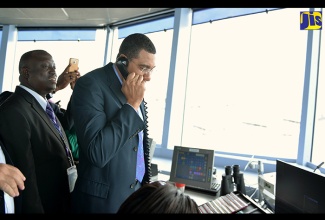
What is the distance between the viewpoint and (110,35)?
3996mm

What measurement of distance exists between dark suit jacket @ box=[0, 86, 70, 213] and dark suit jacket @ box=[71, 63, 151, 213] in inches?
12.7

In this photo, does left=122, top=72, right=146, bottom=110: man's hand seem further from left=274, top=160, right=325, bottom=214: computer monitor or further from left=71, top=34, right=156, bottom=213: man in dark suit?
left=274, top=160, right=325, bottom=214: computer monitor

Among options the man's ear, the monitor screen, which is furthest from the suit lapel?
the monitor screen

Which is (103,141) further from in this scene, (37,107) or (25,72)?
(25,72)

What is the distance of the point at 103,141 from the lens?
0.99 meters

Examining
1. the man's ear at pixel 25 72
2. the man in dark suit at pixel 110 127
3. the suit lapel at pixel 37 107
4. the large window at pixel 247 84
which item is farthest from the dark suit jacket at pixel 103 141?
the large window at pixel 247 84

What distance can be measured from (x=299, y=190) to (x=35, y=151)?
1378 millimetres

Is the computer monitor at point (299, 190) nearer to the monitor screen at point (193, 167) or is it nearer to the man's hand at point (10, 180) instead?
the monitor screen at point (193, 167)

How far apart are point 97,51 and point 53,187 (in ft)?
10.0

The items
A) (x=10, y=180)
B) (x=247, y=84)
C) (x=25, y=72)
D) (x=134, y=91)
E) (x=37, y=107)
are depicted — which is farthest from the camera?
(x=247, y=84)

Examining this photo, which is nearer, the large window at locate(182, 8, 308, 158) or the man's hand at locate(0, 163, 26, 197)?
the man's hand at locate(0, 163, 26, 197)

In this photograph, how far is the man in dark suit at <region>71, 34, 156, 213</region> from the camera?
1.01 meters

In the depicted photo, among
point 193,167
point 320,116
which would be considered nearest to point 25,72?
point 193,167

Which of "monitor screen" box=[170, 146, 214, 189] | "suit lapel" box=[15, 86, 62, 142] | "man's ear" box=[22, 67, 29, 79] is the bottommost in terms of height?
"monitor screen" box=[170, 146, 214, 189]
